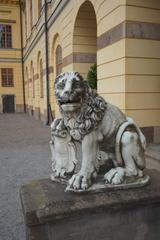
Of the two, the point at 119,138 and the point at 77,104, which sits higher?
the point at 77,104

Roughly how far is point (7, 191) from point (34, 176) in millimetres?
833

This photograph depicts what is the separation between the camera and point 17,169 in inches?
223

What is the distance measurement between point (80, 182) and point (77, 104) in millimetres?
596

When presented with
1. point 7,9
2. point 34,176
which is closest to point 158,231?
point 34,176

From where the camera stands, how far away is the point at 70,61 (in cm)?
989

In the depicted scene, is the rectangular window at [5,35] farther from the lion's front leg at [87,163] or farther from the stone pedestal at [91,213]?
the lion's front leg at [87,163]

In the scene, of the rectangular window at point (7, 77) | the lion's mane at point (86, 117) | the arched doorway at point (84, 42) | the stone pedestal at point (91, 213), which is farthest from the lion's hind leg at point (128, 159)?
the rectangular window at point (7, 77)

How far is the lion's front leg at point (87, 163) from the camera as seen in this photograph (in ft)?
7.02

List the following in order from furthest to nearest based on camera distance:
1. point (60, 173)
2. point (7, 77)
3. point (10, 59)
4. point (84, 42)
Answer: point (10, 59) < point (7, 77) < point (84, 42) < point (60, 173)

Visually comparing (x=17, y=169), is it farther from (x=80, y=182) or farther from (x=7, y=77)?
(x=7, y=77)

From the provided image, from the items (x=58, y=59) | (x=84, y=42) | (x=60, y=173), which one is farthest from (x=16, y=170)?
(x=58, y=59)

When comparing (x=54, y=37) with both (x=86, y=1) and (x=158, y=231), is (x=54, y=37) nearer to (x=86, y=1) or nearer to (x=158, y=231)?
(x=86, y=1)

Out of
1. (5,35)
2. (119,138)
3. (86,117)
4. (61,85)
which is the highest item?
(5,35)

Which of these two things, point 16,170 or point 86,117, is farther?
point 16,170
